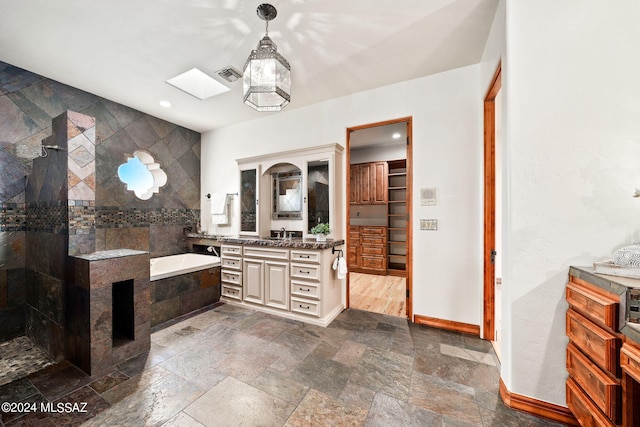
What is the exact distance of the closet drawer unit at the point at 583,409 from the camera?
1077mm

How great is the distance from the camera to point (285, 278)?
9.30ft

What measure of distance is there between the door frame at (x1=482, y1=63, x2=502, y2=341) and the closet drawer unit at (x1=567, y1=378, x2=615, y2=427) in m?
0.96

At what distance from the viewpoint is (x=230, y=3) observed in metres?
Answer: 1.73

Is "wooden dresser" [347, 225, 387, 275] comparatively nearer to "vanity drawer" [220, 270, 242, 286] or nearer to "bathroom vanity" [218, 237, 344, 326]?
"bathroom vanity" [218, 237, 344, 326]

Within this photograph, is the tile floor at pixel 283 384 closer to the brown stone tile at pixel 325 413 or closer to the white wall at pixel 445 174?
the brown stone tile at pixel 325 413

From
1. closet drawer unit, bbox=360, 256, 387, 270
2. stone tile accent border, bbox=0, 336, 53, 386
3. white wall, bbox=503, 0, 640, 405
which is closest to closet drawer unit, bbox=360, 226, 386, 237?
closet drawer unit, bbox=360, 256, 387, 270

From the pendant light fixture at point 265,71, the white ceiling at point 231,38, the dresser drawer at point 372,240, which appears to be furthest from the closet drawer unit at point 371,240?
the pendant light fixture at point 265,71

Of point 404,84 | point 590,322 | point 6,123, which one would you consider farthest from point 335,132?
point 6,123

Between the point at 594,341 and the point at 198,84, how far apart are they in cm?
396

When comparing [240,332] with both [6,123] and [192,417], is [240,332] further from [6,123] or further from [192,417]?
[6,123]

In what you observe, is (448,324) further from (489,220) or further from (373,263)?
(373,263)

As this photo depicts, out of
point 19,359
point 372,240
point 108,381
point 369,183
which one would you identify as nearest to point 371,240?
point 372,240

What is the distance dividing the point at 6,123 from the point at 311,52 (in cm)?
326

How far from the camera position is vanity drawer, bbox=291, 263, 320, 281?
2.66 metres
